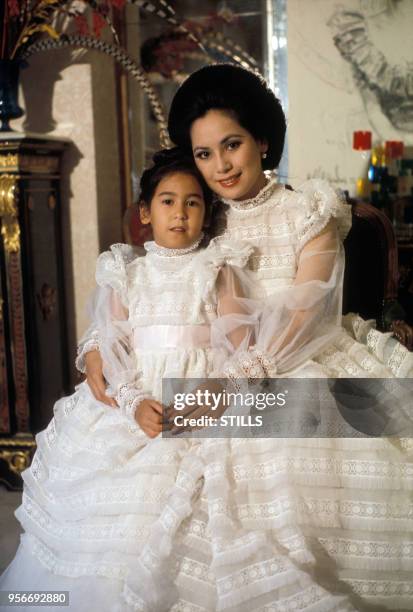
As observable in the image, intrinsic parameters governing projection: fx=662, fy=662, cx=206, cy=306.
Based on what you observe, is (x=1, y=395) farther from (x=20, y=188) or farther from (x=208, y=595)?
(x=208, y=595)

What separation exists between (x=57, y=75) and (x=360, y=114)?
4.44 feet

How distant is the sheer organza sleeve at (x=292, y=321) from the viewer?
1.54m

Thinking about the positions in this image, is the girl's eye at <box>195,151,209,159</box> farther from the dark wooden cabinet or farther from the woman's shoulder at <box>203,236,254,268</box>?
the dark wooden cabinet

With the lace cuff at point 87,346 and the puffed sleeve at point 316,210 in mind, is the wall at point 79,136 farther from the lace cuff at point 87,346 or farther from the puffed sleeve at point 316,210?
the puffed sleeve at point 316,210

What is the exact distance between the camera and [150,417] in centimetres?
152

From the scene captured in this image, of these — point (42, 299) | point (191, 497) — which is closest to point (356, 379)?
point (191, 497)

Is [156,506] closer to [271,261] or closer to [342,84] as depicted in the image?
[271,261]

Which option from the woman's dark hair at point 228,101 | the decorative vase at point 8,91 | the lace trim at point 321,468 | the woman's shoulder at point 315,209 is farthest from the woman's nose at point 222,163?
the decorative vase at point 8,91

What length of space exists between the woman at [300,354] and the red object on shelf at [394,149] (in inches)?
47.2

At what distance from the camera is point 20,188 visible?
250cm

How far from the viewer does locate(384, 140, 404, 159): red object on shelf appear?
9.62ft

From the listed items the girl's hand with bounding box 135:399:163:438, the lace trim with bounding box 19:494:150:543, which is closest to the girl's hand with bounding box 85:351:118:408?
the girl's hand with bounding box 135:399:163:438
